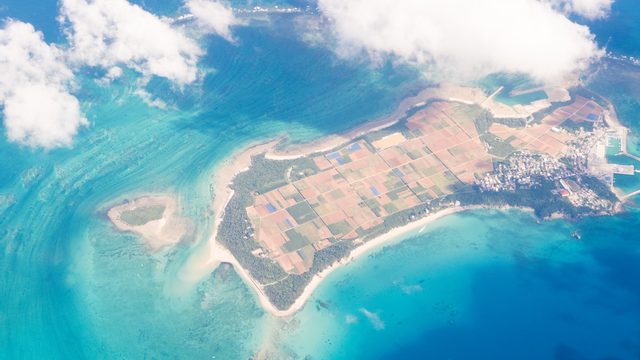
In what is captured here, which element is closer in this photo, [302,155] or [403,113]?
[302,155]

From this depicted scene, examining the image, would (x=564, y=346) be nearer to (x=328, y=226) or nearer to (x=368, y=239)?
(x=368, y=239)

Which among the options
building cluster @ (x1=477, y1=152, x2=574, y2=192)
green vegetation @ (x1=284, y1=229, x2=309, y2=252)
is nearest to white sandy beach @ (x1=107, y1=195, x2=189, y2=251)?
green vegetation @ (x1=284, y1=229, x2=309, y2=252)

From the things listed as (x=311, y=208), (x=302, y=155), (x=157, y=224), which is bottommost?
(x=311, y=208)

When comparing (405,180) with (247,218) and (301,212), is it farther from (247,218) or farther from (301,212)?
(247,218)

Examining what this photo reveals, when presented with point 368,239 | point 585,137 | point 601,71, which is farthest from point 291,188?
point 601,71

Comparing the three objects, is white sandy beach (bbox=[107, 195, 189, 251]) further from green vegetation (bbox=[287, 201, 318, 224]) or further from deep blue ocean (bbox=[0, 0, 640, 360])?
green vegetation (bbox=[287, 201, 318, 224])

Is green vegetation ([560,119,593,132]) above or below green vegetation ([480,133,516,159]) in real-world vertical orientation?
below

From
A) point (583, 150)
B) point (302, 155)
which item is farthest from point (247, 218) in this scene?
point (583, 150)
